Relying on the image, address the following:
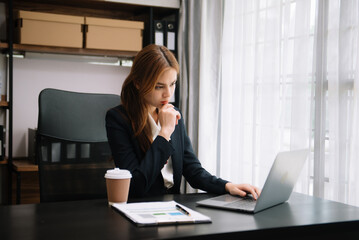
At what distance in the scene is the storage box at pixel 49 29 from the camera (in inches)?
118

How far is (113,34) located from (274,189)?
224cm

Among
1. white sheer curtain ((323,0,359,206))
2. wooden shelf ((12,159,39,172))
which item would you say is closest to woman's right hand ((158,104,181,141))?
white sheer curtain ((323,0,359,206))

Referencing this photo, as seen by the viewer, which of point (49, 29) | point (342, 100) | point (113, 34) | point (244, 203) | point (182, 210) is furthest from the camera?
point (113, 34)

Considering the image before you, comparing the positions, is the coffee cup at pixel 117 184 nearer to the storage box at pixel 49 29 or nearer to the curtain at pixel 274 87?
the curtain at pixel 274 87

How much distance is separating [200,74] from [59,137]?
58.1 inches

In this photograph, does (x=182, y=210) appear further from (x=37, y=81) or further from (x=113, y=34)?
(x=37, y=81)

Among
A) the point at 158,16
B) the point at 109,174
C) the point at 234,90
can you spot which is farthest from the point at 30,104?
the point at 109,174

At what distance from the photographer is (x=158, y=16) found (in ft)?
12.1

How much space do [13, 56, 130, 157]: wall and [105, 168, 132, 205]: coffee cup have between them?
7.16 feet

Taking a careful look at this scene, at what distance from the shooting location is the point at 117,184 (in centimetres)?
131

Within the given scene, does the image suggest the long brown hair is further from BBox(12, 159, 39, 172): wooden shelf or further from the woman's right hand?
BBox(12, 159, 39, 172): wooden shelf

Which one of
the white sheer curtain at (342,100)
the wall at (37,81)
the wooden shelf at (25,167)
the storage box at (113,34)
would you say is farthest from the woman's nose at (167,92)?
the wall at (37,81)

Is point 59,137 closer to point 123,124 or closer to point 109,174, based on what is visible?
point 123,124

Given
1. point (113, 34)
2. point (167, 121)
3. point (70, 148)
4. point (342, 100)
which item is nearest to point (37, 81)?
point (113, 34)
